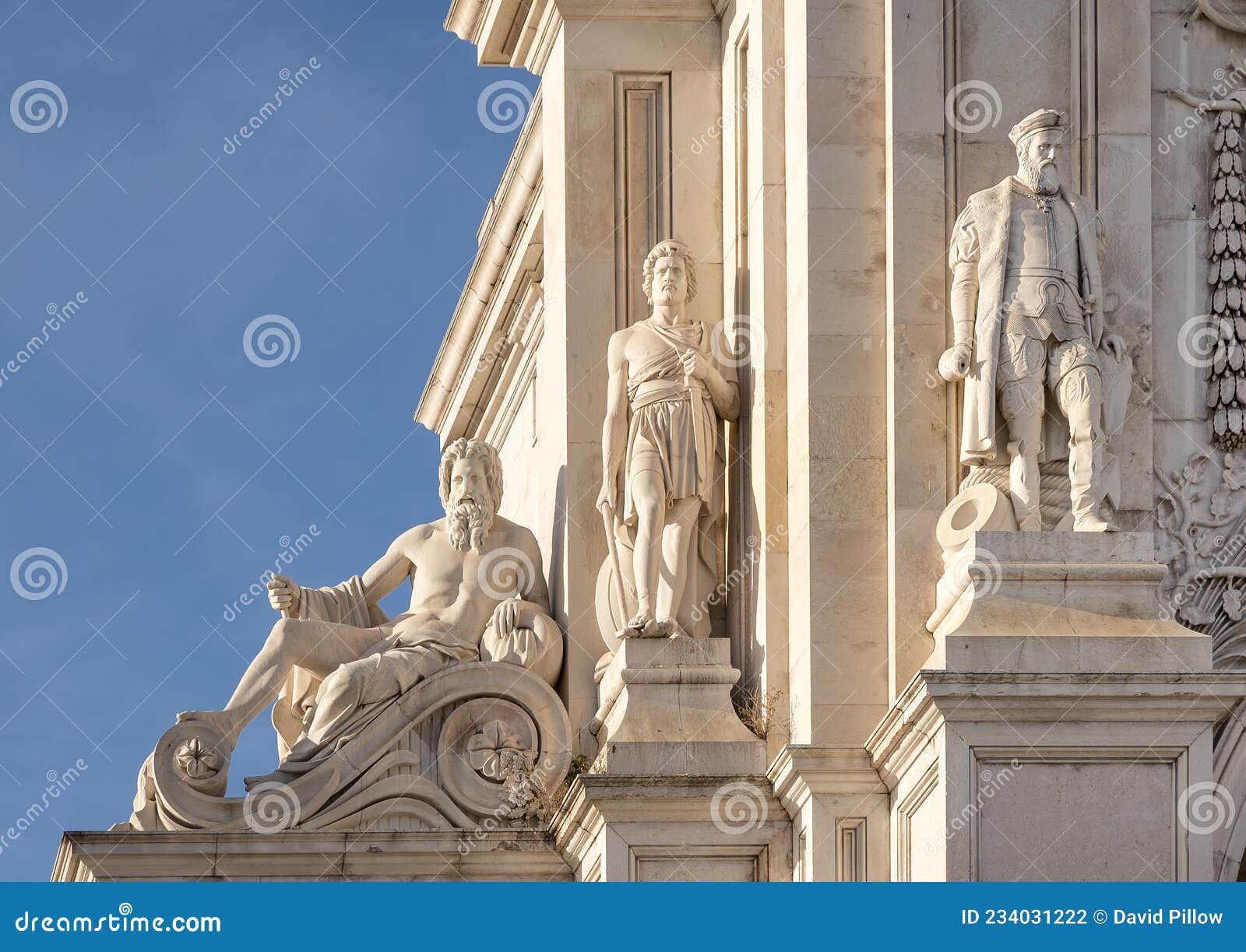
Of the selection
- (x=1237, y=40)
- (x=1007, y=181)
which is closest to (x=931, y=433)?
(x=1007, y=181)

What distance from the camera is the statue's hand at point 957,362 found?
86.5 ft

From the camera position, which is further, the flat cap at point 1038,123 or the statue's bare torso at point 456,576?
the statue's bare torso at point 456,576

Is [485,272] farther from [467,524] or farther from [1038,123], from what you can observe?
[1038,123]

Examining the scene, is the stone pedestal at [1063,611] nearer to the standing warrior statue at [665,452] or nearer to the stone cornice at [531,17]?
the standing warrior statue at [665,452]

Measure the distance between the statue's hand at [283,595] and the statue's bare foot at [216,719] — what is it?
3.97ft

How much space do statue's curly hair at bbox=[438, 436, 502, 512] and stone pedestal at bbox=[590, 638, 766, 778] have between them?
2.38 meters

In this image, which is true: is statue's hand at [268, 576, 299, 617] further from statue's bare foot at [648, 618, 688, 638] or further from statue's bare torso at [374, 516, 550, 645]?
statue's bare foot at [648, 618, 688, 638]

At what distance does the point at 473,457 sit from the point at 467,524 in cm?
51

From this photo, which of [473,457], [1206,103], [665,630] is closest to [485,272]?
[473,457]

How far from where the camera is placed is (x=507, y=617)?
2967cm

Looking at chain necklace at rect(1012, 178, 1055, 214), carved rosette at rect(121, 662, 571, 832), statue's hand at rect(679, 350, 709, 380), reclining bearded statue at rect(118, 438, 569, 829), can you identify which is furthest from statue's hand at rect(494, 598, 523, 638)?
chain necklace at rect(1012, 178, 1055, 214)

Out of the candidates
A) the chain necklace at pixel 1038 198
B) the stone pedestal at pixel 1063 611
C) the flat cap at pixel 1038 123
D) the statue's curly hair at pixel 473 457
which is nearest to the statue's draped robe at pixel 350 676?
the statue's curly hair at pixel 473 457

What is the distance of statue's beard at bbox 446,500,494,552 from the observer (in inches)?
1185

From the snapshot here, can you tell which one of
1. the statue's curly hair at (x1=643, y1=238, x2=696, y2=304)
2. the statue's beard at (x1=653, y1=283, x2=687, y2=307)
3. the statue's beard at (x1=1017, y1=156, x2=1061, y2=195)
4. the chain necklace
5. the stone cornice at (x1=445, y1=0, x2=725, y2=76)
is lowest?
the chain necklace
